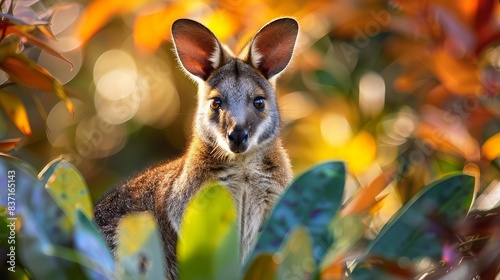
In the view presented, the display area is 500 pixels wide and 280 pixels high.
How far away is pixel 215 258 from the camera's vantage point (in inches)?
45.4

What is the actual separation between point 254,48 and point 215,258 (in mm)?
2566

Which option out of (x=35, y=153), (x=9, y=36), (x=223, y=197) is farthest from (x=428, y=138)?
(x=35, y=153)

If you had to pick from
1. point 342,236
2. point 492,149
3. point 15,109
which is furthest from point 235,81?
point 342,236

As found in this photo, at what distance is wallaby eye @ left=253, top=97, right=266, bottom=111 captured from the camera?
3709mm

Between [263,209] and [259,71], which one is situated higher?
[259,71]

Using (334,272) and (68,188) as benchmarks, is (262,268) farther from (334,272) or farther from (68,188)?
(68,188)

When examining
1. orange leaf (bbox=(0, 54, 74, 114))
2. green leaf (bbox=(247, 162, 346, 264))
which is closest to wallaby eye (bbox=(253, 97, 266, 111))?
orange leaf (bbox=(0, 54, 74, 114))

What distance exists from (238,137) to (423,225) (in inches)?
83.4

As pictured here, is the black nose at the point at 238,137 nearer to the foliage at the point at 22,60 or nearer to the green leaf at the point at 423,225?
the foliage at the point at 22,60

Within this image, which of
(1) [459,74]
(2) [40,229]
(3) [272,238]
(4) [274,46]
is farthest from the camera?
(4) [274,46]

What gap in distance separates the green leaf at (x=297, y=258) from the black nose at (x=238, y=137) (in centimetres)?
218

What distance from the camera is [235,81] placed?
3.71 metres

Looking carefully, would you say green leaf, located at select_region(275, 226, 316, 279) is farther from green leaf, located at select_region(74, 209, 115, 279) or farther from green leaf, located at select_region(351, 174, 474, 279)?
green leaf, located at select_region(74, 209, 115, 279)

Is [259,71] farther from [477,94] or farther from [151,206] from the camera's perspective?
[477,94]
